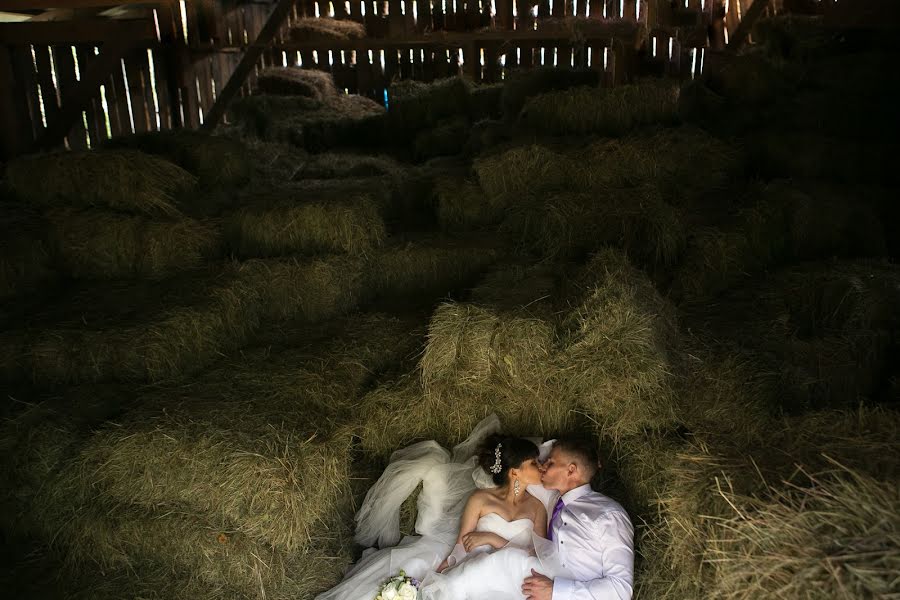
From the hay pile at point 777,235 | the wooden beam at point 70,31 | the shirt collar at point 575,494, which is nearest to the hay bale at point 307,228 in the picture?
the hay pile at point 777,235

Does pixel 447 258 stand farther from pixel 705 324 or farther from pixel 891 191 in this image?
pixel 891 191

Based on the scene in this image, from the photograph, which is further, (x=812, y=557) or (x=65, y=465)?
(x=65, y=465)

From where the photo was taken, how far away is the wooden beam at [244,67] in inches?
424

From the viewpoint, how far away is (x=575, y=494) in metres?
4.21

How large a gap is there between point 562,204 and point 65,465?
4.08 meters

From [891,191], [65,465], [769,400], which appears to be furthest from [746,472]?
[891,191]

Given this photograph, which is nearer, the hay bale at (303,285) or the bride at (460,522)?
the bride at (460,522)

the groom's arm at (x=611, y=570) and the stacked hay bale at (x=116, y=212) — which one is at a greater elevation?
the stacked hay bale at (x=116, y=212)

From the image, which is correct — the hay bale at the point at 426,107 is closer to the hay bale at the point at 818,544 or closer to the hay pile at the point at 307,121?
the hay pile at the point at 307,121

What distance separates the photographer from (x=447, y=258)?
6.12m

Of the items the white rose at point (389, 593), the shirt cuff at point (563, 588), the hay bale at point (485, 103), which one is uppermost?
the hay bale at point (485, 103)

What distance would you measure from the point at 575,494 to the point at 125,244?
157 inches

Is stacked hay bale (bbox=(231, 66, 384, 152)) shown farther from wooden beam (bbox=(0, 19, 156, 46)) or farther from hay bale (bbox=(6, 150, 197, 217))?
hay bale (bbox=(6, 150, 197, 217))

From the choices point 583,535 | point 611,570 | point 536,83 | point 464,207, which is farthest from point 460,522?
point 536,83
